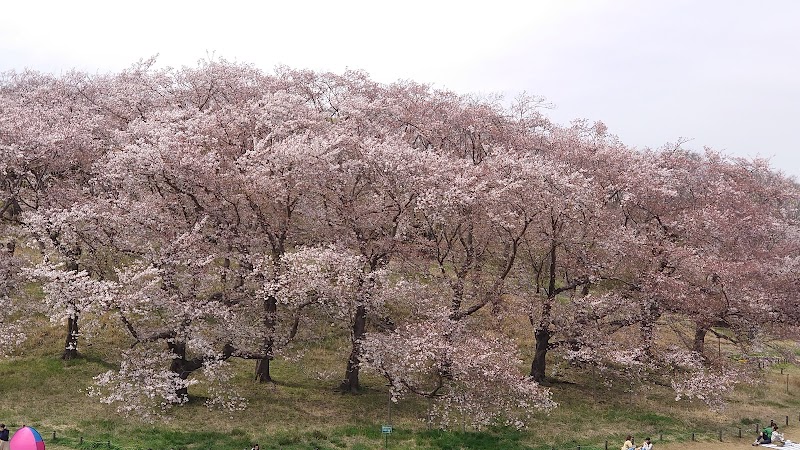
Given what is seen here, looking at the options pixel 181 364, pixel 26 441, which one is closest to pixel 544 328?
pixel 181 364

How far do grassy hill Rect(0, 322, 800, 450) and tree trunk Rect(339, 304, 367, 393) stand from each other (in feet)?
2.24

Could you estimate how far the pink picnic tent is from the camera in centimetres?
1780

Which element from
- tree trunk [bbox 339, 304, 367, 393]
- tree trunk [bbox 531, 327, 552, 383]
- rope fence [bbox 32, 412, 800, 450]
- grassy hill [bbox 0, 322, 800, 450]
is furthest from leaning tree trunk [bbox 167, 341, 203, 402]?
tree trunk [bbox 531, 327, 552, 383]

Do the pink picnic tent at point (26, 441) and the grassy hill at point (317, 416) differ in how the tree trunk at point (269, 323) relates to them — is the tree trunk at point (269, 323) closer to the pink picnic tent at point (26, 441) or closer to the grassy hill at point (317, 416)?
the grassy hill at point (317, 416)

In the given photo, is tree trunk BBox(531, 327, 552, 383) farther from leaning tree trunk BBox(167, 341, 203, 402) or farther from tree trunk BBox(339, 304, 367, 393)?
leaning tree trunk BBox(167, 341, 203, 402)

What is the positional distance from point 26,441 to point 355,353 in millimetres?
13188

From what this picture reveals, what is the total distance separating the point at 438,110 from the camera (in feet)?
128

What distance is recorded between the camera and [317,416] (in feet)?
82.2

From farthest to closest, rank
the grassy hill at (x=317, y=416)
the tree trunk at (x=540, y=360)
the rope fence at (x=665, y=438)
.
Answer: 1. the tree trunk at (x=540, y=360)
2. the grassy hill at (x=317, y=416)
3. the rope fence at (x=665, y=438)

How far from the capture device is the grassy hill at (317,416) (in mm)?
22141

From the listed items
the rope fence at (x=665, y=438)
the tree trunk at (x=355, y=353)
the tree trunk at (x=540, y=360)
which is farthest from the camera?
the tree trunk at (x=540, y=360)

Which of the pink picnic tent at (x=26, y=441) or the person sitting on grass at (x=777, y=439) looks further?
the person sitting on grass at (x=777, y=439)

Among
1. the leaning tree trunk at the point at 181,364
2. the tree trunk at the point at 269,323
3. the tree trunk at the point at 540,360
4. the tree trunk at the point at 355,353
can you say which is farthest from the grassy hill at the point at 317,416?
the tree trunk at the point at 269,323

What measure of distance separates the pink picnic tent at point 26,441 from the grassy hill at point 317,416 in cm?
219
